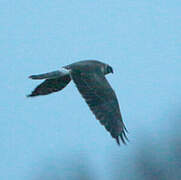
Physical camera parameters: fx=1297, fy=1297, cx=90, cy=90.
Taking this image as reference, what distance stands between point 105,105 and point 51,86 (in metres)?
1.14

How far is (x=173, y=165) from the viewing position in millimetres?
27656

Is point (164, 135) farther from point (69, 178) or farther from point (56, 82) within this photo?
point (56, 82)

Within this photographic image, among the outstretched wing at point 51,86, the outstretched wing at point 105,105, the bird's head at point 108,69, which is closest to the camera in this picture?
the outstretched wing at point 105,105

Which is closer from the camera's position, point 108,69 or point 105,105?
point 105,105

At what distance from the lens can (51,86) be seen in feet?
54.4

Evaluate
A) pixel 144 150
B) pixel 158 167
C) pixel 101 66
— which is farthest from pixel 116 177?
pixel 101 66

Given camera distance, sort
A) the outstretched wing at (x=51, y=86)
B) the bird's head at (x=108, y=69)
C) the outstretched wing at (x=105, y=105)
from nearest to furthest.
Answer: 1. the outstretched wing at (x=105, y=105)
2. the outstretched wing at (x=51, y=86)
3. the bird's head at (x=108, y=69)

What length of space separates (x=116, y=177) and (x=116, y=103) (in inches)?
512

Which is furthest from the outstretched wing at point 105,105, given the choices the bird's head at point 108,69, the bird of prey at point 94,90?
the bird's head at point 108,69

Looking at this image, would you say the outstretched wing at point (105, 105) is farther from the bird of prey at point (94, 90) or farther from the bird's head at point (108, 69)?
the bird's head at point (108, 69)

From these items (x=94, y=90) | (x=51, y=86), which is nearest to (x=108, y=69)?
(x=51, y=86)

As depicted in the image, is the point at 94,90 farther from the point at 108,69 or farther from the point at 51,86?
the point at 108,69

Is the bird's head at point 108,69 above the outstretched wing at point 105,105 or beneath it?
above

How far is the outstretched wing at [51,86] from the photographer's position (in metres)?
16.5
